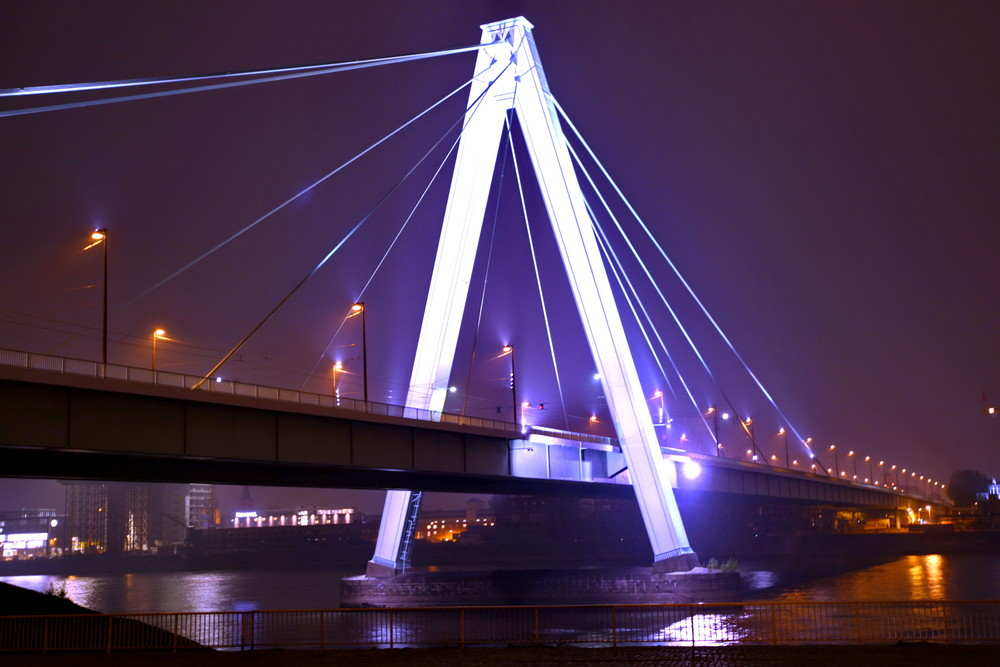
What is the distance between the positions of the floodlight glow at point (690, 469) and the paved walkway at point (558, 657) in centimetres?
3392

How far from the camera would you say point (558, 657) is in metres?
19.1

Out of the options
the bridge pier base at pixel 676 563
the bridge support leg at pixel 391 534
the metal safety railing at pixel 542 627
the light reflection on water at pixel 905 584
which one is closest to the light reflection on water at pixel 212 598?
the bridge support leg at pixel 391 534

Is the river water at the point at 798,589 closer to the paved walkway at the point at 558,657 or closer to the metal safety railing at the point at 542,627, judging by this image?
the metal safety railing at the point at 542,627

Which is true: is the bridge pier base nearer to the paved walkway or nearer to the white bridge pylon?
the white bridge pylon

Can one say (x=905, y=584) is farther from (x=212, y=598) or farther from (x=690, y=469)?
(x=212, y=598)

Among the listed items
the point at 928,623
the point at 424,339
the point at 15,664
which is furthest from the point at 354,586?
the point at 15,664

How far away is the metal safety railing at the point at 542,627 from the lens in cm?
2111

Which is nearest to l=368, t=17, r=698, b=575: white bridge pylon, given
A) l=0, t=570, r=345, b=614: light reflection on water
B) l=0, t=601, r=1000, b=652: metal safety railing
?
l=0, t=601, r=1000, b=652: metal safety railing

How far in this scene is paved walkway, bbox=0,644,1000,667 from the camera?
1761cm

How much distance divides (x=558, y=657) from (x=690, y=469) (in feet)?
119

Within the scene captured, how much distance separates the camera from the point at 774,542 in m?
106

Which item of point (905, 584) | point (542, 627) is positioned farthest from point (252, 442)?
point (905, 584)

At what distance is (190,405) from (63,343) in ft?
15.9

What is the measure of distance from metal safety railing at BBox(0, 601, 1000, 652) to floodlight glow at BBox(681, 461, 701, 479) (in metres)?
11.5
